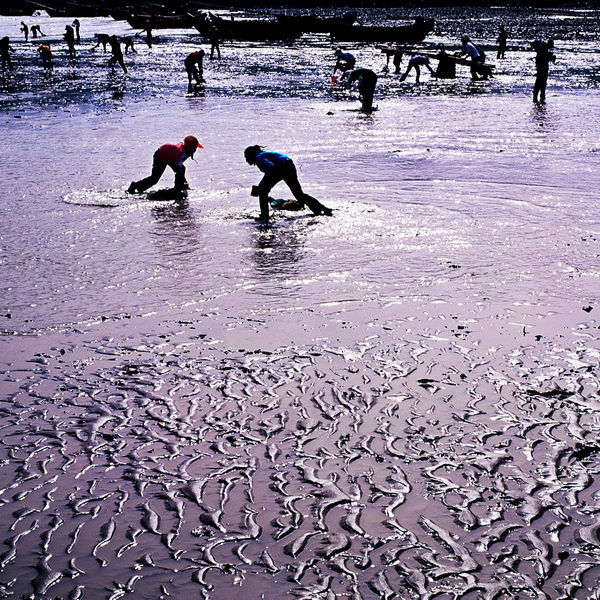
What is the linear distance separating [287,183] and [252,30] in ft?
184

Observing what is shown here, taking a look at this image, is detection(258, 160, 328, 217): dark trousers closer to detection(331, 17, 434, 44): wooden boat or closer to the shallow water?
the shallow water

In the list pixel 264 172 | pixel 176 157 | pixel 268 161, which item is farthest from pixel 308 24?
pixel 268 161

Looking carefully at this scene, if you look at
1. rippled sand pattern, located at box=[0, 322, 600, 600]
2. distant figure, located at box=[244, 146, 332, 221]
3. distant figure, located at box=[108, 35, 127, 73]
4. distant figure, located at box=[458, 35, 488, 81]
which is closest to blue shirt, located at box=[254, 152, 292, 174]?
distant figure, located at box=[244, 146, 332, 221]

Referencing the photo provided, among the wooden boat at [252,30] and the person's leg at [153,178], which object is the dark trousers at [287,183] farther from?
the wooden boat at [252,30]

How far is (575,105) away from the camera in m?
26.1

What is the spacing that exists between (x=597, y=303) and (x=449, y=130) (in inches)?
510

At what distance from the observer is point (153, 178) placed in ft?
46.4

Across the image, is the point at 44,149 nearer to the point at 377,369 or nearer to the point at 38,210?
the point at 38,210

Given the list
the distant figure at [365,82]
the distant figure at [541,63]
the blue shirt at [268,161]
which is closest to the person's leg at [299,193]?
the blue shirt at [268,161]

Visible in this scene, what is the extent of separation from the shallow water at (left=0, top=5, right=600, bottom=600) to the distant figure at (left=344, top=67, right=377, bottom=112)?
8528mm

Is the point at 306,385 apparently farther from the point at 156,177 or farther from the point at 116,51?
the point at 116,51

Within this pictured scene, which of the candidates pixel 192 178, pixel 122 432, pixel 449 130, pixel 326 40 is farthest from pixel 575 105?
pixel 326 40

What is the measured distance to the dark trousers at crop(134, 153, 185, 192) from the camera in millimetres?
13906

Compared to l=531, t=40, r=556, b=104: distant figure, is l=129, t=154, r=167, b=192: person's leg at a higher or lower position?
lower
